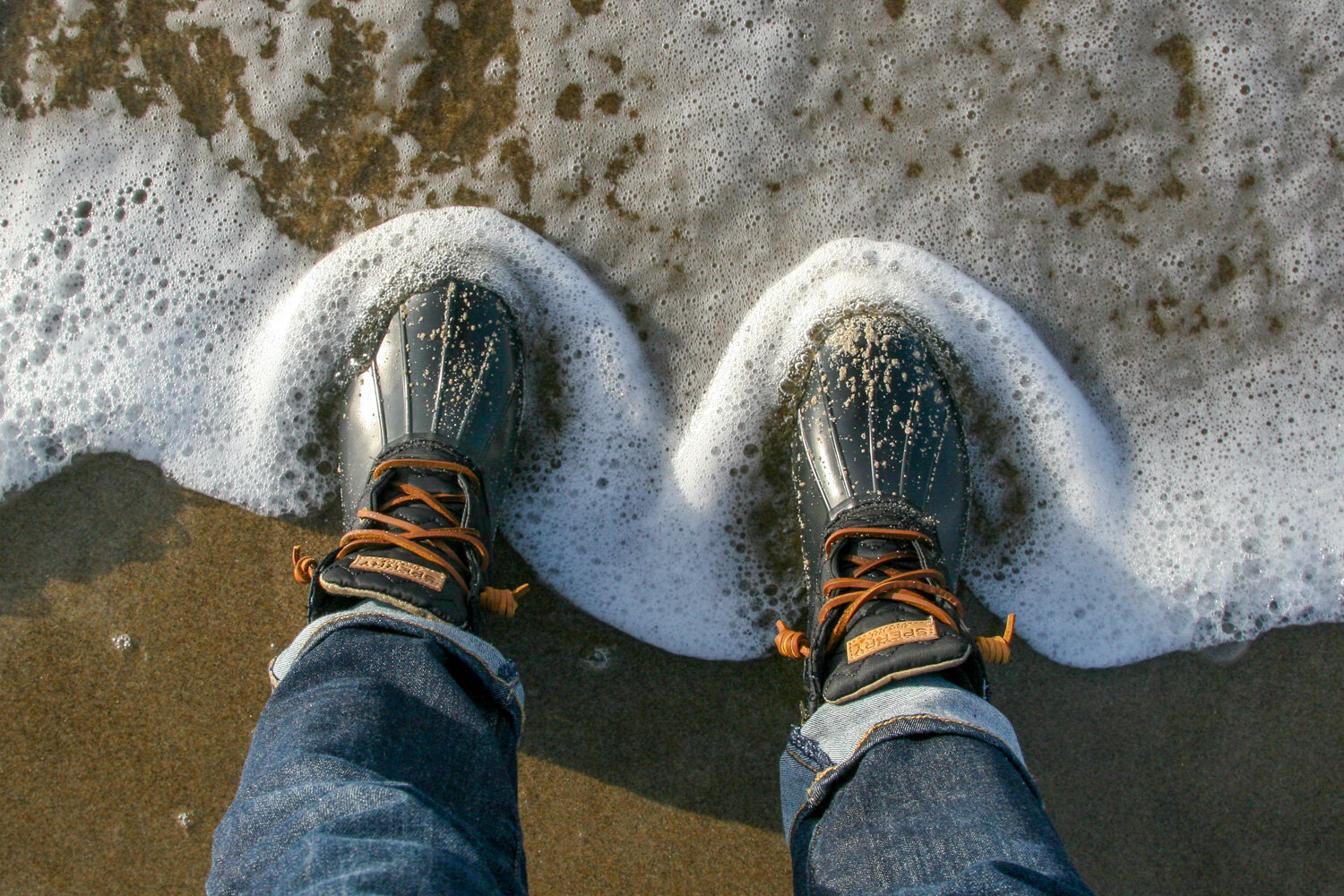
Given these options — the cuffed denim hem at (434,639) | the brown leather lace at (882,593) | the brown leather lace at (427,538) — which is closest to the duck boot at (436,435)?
the brown leather lace at (427,538)

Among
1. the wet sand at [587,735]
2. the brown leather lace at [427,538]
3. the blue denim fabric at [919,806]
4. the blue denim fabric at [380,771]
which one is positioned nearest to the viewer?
the blue denim fabric at [380,771]

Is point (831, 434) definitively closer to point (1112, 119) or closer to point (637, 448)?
point (637, 448)

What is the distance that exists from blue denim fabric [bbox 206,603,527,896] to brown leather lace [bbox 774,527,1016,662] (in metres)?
0.52

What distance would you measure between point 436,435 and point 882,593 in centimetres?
85

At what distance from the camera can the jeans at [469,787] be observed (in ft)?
2.75

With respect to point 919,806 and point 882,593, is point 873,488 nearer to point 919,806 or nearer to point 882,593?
point 882,593

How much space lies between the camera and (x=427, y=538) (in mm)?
1313

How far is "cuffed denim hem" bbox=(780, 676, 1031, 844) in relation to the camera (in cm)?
106

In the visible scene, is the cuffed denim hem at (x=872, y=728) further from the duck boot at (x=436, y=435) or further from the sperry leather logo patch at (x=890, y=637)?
the duck boot at (x=436, y=435)

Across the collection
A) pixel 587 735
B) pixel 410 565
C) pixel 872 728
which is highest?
Answer: pixel 410 565

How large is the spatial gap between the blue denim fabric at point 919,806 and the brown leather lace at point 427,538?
0.59 metres

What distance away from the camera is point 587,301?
5.01 ft

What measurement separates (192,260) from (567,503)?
92cm

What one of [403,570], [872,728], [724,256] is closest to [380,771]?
[403,570]
